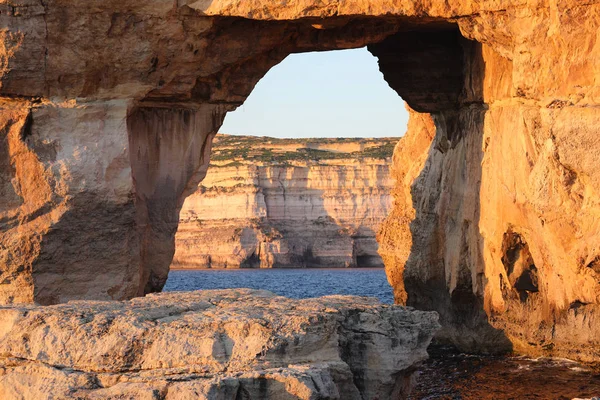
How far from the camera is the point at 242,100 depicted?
2028 cm

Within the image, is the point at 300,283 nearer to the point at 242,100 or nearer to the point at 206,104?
the point at 242,100

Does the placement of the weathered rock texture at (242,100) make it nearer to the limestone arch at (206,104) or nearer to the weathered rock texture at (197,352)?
the limestone arch at (206,104)

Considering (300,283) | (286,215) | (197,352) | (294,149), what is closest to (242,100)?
(197,352)

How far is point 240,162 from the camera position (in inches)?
2451

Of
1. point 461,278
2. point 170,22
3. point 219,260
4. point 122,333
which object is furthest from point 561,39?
point 219,260

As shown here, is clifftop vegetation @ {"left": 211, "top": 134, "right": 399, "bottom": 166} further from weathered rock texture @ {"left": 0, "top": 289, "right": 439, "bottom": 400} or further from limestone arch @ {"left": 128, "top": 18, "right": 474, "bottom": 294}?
weathered rock texture @ {"left": 0, "top": 289, "right": 439, "bottom": 400}

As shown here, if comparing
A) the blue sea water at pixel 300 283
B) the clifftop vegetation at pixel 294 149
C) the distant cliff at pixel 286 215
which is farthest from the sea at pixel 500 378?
the clifftop vegetation at pixel 294 149

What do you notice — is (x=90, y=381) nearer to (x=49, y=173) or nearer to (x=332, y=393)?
(x=332, y=393)

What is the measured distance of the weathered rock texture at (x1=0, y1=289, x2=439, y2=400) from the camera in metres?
9.87

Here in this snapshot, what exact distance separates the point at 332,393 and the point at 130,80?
9.57m

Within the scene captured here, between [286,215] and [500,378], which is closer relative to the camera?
[500,378]

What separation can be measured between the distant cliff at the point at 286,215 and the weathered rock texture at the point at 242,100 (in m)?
39.2

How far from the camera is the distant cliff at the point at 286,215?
59.8m

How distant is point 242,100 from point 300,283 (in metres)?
24.5
